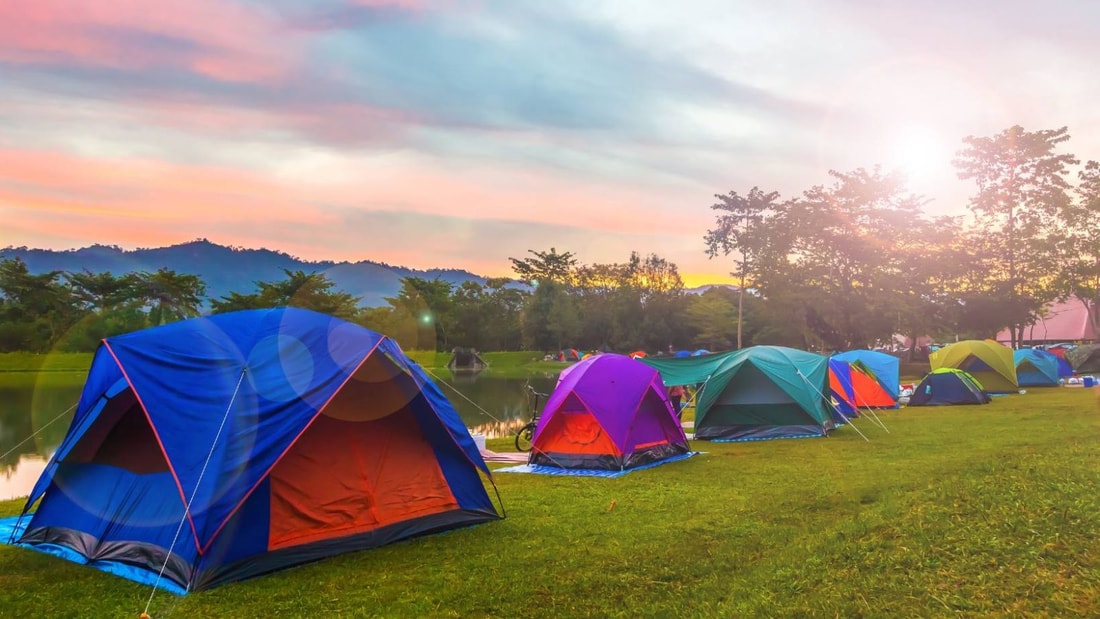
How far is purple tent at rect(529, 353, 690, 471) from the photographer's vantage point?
11.8 metres

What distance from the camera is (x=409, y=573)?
20.1ft

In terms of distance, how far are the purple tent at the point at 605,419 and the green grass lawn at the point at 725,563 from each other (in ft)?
8.15

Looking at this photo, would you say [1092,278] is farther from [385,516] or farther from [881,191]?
[385,516]

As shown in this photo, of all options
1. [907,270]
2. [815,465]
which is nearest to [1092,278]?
[907,270]

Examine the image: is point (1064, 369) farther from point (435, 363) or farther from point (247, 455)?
point (435, 363)

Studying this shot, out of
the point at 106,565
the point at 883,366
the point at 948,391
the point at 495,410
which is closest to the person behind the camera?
the point at 106,565

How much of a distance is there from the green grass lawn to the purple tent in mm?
2484

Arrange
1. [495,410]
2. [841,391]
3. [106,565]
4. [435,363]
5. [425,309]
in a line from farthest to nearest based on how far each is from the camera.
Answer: [425,309], [435,363], [495,410], [841,391], [106,565]

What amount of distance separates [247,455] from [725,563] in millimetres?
4179

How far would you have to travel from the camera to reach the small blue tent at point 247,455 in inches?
239

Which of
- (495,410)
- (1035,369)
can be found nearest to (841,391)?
(495,410)

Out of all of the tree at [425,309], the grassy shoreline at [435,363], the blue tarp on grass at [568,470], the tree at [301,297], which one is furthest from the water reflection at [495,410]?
the tree at [425,309]

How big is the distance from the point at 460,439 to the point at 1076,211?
4210 cm

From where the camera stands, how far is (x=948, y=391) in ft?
73.7
